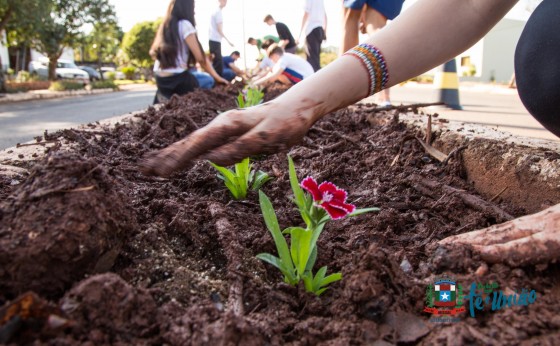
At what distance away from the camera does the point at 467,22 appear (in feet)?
4.95

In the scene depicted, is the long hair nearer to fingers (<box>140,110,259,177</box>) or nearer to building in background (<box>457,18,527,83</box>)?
fingers (<box>140,110,259,177</box>)

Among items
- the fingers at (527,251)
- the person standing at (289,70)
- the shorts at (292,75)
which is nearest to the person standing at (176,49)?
the person standing at (289,70)

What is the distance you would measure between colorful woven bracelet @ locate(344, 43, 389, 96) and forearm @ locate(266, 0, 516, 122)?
0.06ft

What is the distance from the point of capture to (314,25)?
26.7 feet

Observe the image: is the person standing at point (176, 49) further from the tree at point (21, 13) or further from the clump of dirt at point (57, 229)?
the tree at point (21, 13)

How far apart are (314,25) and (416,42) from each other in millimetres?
7070

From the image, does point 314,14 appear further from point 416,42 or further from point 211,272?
point 211,272

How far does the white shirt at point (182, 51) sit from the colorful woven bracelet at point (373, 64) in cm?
519

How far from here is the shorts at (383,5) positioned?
4.66 m

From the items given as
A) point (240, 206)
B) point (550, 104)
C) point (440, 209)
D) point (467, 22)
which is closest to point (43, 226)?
point (240, 206)

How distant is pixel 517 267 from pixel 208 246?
899 mm

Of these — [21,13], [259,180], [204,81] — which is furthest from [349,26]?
[21,13]

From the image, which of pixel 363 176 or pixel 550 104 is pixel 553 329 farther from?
pixel 363 176

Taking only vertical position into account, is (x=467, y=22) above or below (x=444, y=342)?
above
